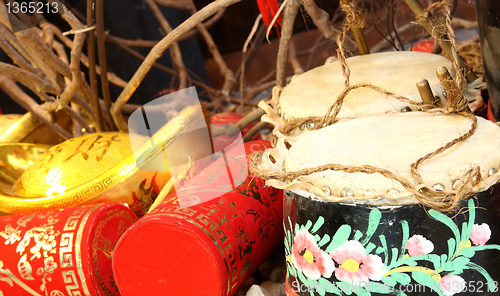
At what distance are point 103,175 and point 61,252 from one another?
0.96 ft

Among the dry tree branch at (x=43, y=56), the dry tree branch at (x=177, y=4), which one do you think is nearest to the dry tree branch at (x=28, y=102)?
the dry tree branch at (x=43, y=56)

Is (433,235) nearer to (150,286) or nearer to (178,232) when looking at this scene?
Answer: (178,232)

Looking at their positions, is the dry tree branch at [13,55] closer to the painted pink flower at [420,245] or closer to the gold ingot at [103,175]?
the gold ingot at [103,175]

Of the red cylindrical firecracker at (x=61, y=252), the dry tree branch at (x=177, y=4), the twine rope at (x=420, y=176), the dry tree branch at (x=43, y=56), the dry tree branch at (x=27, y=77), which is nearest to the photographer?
the twine rope at (x=420, y=176)

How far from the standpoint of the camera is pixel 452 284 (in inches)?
26.5

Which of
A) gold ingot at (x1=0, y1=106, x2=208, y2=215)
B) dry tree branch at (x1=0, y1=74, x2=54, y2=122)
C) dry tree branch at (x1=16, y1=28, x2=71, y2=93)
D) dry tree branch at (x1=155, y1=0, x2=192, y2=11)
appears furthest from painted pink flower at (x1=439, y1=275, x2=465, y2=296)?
dry tree branch at (x1=155, y1=0, x2=192, y2=11)

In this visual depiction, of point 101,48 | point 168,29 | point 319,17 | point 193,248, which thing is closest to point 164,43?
point 101,48

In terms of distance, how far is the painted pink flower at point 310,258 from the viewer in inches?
28.7

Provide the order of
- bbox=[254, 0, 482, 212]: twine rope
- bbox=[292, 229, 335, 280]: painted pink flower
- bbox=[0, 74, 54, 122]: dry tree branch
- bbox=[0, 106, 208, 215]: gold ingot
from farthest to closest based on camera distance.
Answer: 1. bbox=[0, 74, 54, 122]: dry tree branch
2. bbox=[0, 106, 208, 215]: gold ingot
3. bbox=[292, 229, 335, 280]: painted pink flower
4. bbox=[254, 0, 482, 212]: twine rope

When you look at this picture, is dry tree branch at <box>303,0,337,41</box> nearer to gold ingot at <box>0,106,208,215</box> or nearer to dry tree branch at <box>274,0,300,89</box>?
dry tree branch at <box>274,0,300,89</box>

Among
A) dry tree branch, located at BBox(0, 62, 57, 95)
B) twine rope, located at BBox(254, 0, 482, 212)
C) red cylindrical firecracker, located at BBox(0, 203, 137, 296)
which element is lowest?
red cylindrical firecracker, located at BBox(0, 203, 137, 296)

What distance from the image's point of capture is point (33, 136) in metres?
1.96

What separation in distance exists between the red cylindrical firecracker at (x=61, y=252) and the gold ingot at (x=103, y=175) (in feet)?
0.42

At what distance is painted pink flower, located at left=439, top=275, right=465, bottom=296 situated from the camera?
0.67 m
